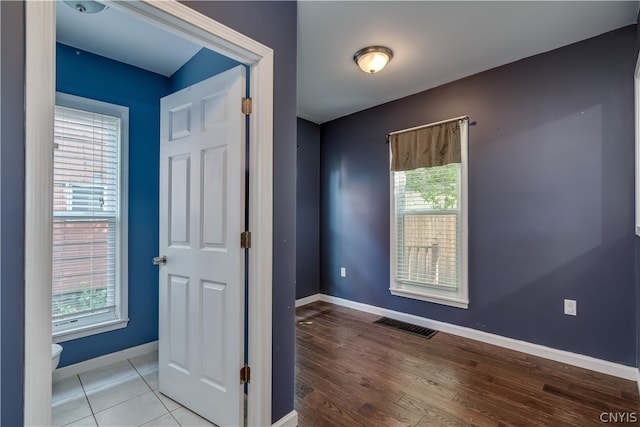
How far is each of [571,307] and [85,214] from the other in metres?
3.82

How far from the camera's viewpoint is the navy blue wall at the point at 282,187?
163 cm

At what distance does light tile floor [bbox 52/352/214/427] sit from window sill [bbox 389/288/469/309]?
2301 millimetres

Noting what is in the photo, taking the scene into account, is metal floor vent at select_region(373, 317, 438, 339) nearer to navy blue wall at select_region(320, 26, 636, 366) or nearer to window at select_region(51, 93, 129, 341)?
navy blue wall at select_region(320, 26, 636, 366)

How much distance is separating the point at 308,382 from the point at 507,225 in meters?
2.13

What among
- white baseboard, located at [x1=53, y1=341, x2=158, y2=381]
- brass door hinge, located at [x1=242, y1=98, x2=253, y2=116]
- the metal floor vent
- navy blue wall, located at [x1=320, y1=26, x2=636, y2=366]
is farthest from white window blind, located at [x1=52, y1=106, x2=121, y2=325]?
navy blue wall, located at [x1=320, y1=26, x2=636, y2=366]

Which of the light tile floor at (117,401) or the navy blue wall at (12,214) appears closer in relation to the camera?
the navy blue wall at (12,214)

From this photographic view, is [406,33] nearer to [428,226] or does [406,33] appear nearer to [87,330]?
[428,226]

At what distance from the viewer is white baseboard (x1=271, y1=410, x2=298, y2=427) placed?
163cm

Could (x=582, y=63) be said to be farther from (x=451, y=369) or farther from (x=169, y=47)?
(x=169, y=47)

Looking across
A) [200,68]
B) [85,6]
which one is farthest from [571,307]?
[85,6]

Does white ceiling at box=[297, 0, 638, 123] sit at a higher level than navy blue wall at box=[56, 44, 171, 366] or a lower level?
higher

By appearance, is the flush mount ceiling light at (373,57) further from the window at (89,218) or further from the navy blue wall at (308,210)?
the window at (89,218)

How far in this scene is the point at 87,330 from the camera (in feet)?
7.51

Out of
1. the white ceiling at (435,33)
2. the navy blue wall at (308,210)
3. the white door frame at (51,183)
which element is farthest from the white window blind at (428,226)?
the white door frame at (51,183)
